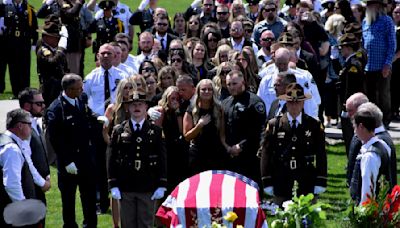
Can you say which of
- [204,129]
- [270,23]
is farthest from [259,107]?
[270,23]

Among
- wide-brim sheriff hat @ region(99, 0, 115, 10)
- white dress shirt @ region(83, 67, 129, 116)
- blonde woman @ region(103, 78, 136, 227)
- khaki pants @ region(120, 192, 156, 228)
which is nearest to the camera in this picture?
khaki pants @ region(120, 192, 156, 228)

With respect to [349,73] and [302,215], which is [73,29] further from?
[302,215]

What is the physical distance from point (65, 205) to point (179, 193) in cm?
427

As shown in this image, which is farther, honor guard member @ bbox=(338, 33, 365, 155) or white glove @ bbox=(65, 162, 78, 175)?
honor guard member @ bbox=(338, 33, 365, 155)

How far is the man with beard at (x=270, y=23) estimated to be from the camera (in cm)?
2009

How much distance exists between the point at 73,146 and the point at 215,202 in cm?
466

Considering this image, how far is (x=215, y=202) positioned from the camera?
973 cm

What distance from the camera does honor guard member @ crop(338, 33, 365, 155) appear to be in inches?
673

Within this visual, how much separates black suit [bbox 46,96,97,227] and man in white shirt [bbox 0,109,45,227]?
5.20 ft

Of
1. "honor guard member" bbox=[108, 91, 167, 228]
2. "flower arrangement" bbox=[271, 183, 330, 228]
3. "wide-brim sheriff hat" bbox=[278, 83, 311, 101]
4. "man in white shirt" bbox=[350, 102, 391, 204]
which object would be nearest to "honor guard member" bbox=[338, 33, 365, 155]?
"wide-brim sheriff hat" bbox=[278, 83, 311, 101]

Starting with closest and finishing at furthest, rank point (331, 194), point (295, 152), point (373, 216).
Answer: point (373, 216) → point (295, 152) → point (331, 194)

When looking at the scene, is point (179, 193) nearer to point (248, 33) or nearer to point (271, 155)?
point (271, 155)

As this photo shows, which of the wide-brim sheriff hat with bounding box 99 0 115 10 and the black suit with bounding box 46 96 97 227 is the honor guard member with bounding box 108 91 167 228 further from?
the wide-brim sheriff hat with bounding box 99 0 115 10

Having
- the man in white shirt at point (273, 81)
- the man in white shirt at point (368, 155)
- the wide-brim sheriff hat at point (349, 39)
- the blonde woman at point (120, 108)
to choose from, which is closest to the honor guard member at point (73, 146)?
the blonde woman at point (120, 108)
